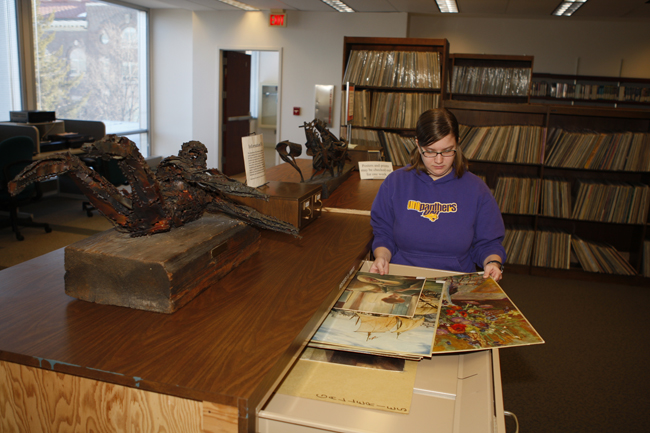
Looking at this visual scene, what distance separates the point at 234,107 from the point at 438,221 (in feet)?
22.6

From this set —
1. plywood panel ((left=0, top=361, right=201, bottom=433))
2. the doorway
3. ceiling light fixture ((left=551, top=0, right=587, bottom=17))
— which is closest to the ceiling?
ceiling light fixture ((left=551, top=0, right=587, bottom=17))

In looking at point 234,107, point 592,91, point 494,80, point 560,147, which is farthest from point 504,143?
point 234,107

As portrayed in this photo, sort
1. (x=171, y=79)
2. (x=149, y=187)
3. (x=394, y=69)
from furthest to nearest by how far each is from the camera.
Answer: (x=171, y=79), (x=394, y=69), (x=149, y=187)

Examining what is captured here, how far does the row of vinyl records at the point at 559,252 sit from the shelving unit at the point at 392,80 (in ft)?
4.34

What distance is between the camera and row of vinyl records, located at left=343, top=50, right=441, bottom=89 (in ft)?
15.1

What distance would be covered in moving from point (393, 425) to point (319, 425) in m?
0.16

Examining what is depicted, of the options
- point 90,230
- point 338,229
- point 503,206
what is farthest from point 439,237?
point 90,230

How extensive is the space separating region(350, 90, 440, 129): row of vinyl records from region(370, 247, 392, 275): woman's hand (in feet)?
10.0

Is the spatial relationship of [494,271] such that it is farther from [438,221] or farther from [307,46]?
[307,46]

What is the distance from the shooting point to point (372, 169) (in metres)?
3.25

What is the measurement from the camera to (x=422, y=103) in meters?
4.75

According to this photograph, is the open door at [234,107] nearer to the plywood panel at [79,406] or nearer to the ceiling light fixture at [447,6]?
the ceiling light fixture at [447,6]

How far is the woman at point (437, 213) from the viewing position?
190 centimetres

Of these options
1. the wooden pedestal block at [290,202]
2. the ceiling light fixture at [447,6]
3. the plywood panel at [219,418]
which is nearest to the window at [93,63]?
the ceiling light fixture at [447,6]
